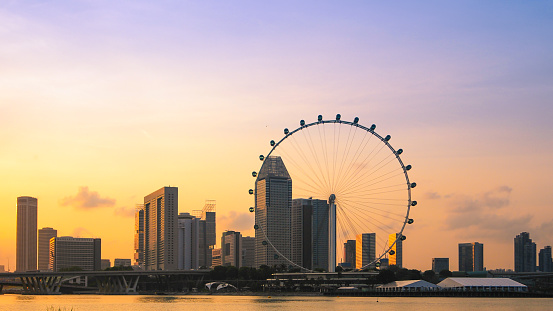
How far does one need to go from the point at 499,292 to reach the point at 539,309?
50299mm

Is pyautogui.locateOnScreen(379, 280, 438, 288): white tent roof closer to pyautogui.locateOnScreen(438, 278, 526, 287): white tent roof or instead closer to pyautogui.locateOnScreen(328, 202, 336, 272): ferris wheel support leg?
pyautogui.locateOnScreen(438, 278, 526, 287): white tent roof

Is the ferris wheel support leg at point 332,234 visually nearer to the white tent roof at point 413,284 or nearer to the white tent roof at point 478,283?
the white tent roof at point 413,284

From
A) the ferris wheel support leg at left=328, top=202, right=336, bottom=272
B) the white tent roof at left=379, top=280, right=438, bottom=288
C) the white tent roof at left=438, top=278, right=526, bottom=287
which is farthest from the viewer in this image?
the white tent roof at left=379, top=280, right=438, bottom=288

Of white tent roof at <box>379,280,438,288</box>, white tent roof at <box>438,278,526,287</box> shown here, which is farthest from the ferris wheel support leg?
white tent roof at <box>438,278,526,287</box>

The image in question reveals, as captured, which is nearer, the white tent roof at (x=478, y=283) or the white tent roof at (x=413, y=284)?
the white tent roof at (x=478, y=283)

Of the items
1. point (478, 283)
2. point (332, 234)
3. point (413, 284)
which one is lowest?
point (413, 284)

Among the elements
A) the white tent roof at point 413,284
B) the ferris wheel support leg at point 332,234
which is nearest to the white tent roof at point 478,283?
the white tent roof at point 413,284

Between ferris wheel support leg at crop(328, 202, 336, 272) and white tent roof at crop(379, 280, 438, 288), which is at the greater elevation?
ferris wheel support leg at crop(328, 202, 336, 272)

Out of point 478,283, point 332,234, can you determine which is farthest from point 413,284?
point 332,234

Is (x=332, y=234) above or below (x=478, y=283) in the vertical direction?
above

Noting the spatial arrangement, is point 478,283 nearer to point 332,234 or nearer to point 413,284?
point 413,284

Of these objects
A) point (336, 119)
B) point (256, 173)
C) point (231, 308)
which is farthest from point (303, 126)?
point (231, 308)

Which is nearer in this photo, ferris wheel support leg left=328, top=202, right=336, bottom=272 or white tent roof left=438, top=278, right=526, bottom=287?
ferris wheel support leg left=328, top=202, right=336, bottom=272

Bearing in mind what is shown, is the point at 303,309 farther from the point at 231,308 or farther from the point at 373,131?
the point at 373,131
